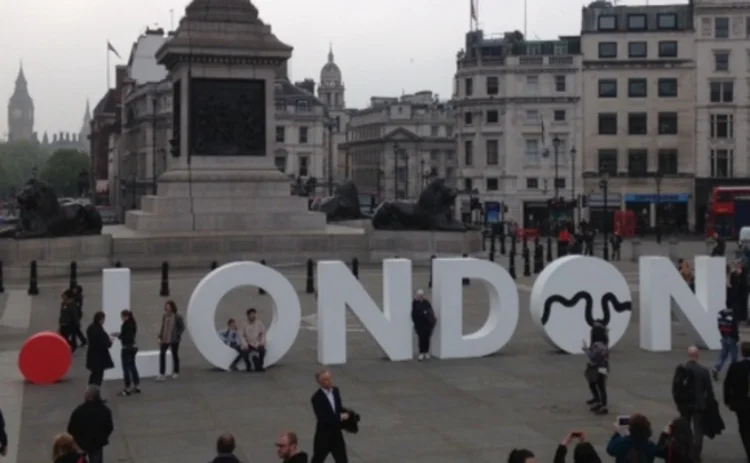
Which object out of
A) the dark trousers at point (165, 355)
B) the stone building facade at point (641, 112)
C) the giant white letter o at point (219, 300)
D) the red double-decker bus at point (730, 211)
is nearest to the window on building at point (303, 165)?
the stone building facade at point (641, 112)

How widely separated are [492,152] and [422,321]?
226ft

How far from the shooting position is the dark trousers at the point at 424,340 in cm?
2108

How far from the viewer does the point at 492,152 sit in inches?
3504

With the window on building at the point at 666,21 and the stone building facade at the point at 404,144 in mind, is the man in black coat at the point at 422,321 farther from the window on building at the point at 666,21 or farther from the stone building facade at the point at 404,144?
the stone building facade at the point at 404,144

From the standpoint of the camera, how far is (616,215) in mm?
76250

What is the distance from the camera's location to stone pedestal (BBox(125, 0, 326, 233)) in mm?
43219

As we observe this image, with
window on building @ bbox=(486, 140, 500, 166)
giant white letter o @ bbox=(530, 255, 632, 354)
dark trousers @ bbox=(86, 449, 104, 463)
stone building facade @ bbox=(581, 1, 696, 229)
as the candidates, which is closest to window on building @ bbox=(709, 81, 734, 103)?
stone building facade @ bbox=(581, 1, 696, 229)

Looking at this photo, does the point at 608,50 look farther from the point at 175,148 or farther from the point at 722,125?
the point at 175,148

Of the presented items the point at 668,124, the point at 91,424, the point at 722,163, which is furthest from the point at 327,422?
the point at 668,124

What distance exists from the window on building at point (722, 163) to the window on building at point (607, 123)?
770cm

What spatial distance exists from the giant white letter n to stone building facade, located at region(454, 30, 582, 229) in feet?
215

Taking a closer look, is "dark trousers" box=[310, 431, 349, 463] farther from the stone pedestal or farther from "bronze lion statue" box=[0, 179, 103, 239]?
the stone pedestal

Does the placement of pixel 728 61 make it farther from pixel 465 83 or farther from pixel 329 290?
pixel 329 290

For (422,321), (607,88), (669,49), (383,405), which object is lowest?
(383,405)
